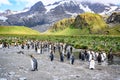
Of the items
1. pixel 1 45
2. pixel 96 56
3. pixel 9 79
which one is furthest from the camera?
pixel 1 45

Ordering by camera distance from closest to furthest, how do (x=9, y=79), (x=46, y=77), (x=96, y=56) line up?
(x=9, y=79) → (x=46, y=77) → (x=96, y=56)

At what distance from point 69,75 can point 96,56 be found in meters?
18.1

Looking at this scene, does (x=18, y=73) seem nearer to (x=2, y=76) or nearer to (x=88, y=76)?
(x=2, y=76)

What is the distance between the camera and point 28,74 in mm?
31219

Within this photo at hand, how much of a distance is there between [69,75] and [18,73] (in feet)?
16.1

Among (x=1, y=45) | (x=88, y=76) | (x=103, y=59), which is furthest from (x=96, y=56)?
(x=1, y=45)

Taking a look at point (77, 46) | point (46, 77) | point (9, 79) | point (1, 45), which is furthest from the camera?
point (77, 46)

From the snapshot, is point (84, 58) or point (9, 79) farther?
point (84, 58)

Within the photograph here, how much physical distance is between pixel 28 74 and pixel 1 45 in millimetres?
48320

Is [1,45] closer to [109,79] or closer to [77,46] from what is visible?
[77,46]

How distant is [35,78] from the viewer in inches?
1144

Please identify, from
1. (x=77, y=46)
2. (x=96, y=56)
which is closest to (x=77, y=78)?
(x=96, y=56)

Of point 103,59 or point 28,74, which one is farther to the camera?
point 103,59

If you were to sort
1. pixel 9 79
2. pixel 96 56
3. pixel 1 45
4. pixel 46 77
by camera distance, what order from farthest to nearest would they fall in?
1. pixel 1 45
2. pixel 96 56
3. pixel 46 77
4. pixel 9 79
